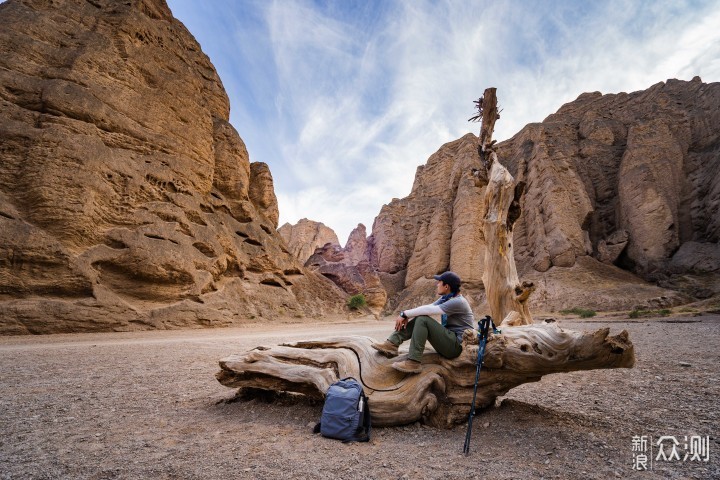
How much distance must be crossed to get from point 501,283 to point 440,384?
550 cm

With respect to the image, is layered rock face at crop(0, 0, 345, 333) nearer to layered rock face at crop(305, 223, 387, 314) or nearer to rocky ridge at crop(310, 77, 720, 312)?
layered rock face at crop(305, 223, 387, 314)

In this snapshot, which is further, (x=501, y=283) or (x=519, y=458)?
→ (x=501, y=283)

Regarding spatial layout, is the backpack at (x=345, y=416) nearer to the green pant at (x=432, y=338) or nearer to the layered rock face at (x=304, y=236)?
the green pant at (x=432, y=338)

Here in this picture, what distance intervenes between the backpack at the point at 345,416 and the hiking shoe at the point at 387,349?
90 cm

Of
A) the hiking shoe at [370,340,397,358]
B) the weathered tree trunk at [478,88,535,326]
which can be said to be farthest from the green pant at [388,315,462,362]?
the weathered tree trunk at [478,88,535,326]

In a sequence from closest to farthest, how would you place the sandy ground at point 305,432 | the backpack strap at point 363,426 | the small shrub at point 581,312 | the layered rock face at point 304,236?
1. the sandy ground at point 305,432
2. the backpack strap at point 363,426
3. the small shrub at point 581,312
4. the layered rock face at point 304,236

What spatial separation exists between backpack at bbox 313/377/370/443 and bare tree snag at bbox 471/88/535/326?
5676 millimetres

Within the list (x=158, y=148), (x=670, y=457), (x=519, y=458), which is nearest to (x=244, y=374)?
(x=519, y=458)

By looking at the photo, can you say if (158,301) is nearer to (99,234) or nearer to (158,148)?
(99,234)

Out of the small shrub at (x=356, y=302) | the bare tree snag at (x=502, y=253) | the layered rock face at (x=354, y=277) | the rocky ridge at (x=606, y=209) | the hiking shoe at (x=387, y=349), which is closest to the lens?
the hiking shoe at (x=387, y=349)

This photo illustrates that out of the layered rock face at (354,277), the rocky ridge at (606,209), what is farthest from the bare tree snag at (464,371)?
the layered rock face at (354,277)

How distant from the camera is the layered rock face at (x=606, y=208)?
29.8 m

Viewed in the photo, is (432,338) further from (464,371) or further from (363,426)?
(363,426)

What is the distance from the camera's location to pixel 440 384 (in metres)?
4.10
